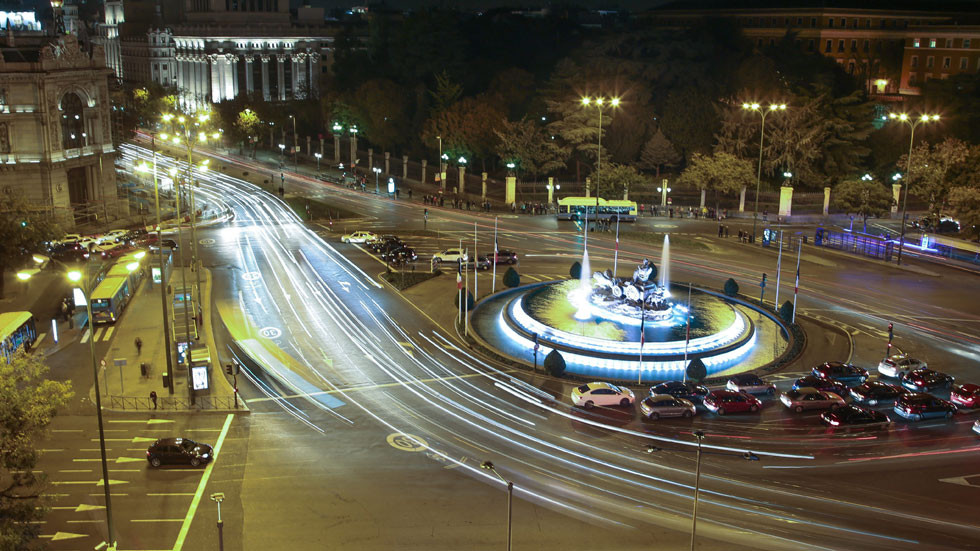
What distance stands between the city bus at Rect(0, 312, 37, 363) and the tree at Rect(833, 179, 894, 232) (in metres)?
71.6

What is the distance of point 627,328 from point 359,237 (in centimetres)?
3329

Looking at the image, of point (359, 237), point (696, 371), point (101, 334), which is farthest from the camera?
point (359, 237)

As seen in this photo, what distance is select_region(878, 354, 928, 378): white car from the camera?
44844mm

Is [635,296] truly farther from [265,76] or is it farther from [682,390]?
[265,76]

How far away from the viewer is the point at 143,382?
43.2m

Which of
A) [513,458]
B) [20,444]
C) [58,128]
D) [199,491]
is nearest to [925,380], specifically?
[513,458]

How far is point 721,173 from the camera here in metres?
89.8

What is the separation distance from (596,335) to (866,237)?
37.3m

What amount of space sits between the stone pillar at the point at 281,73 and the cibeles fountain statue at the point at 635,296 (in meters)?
138

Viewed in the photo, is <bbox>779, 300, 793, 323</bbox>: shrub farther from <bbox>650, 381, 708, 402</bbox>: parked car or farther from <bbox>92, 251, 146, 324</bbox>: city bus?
<bbox>92, 251, 146, 324</bbox>: city bus

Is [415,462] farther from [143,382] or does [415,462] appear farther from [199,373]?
[143,382]

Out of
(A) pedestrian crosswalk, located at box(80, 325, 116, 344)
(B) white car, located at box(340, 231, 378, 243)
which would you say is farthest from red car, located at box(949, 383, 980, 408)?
(B) white car, located at box(340, 231, 378, 243)

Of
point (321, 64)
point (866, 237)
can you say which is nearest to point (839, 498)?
point (866, 237)

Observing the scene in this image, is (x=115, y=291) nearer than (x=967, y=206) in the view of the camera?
Yes
